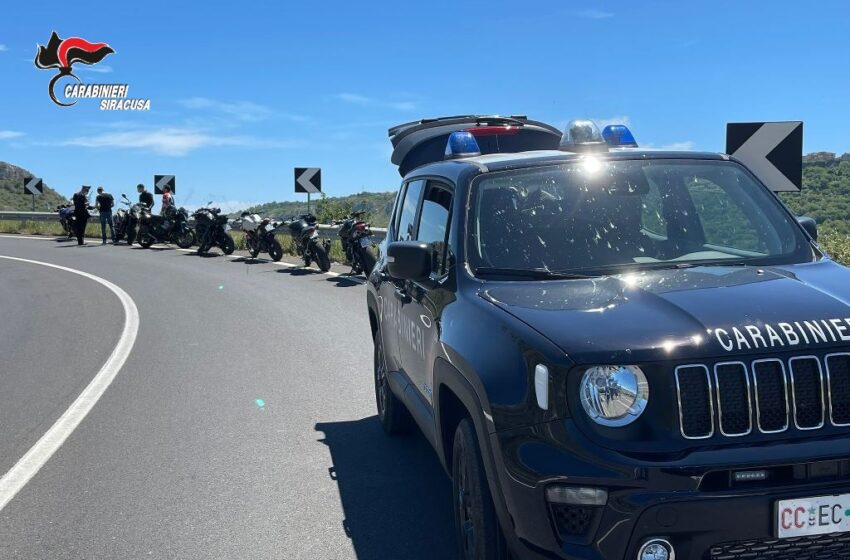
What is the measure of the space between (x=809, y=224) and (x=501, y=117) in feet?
15.7

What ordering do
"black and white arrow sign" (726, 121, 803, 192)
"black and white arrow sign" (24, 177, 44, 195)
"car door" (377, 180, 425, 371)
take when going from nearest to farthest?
"car door" (377, 180, 425, 371), "black and white arrow sign" (726, 121, 803, 192), "black and white arrow sign" (24, 177, 44, 195)

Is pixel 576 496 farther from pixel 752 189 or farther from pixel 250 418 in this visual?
pixel 250 418

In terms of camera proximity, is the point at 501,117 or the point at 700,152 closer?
the point at 700,152

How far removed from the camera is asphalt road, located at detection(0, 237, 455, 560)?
4617 millimetres

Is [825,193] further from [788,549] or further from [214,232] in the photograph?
[788,549]

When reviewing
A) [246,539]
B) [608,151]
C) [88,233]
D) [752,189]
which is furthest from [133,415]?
[88,233]

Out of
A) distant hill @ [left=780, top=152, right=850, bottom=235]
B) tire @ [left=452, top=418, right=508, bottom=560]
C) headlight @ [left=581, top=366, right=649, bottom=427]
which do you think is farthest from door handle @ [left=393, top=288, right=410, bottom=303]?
distant hill @ [left=780, top=152, right=850, bottom=235]

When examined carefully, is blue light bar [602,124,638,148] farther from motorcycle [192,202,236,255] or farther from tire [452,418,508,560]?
motorcycle [192,202,236,255]

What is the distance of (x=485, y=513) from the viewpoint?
3.49 m

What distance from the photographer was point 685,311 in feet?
11.0

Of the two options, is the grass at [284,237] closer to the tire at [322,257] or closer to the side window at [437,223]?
the tire at [322,257]

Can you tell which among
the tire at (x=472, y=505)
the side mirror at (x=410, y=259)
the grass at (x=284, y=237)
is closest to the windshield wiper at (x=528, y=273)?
the side mirror at (x=410, y=259)

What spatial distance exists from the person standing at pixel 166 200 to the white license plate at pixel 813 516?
87.9ft

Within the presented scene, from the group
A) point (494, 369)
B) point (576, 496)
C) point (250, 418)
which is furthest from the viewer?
point (250, 418)
